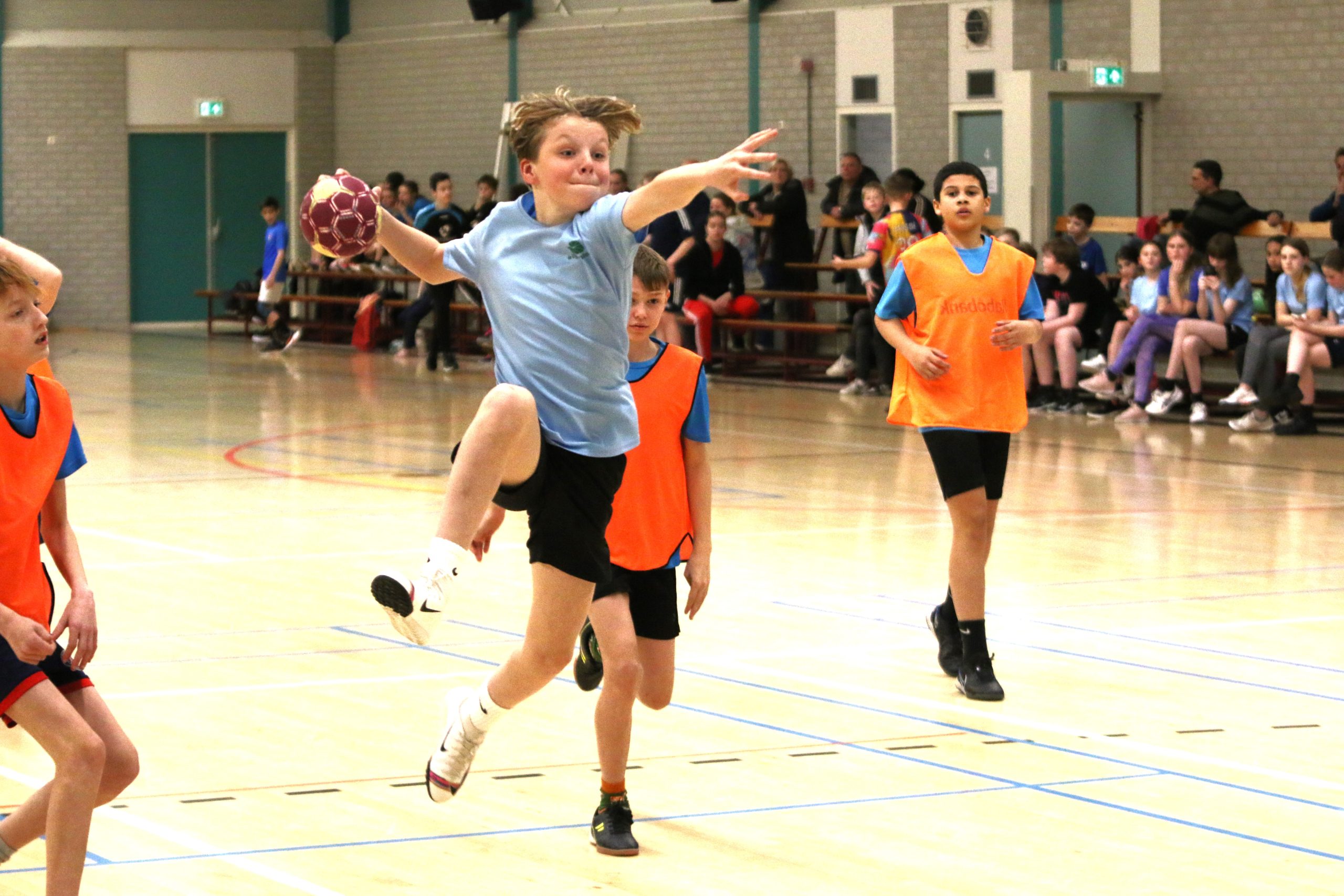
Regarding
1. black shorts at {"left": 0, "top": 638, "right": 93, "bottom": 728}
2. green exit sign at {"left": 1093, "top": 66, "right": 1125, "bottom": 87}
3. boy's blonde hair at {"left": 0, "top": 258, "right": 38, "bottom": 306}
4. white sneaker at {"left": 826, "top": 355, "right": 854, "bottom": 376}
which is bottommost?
black shorts at {"left": 0, "top": 638, "right": 93, "bottom": 728}

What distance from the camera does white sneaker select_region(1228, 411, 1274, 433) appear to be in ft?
47.4

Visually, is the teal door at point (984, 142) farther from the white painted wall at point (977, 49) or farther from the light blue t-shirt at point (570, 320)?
the light blue t-shirt at point (570, 320)

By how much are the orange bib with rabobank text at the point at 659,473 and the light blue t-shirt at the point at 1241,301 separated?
10.5m

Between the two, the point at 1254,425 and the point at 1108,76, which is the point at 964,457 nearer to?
the point at 1254,425

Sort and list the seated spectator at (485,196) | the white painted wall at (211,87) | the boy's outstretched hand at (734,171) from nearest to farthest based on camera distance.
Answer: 1. the boy's outstretched hand at (734,171)
2. the seated spectator at (485,196)
3. the white painted wall at (211,87)

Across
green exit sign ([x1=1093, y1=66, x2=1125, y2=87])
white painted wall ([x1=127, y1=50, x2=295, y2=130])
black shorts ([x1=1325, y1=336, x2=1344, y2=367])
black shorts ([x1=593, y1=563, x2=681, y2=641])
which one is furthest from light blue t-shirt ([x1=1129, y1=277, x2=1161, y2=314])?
white painted wall ([x1=127, y1=50, x2=295, y2=130])

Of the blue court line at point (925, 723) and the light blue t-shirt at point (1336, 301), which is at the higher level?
the light blue t-shirt at point (1336, 301)

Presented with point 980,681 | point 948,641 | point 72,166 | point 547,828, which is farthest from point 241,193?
point 547,828

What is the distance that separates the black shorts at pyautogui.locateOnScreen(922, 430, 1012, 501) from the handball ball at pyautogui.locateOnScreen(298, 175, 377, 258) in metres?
2.33

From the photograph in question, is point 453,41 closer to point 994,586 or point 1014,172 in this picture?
point 1014,172

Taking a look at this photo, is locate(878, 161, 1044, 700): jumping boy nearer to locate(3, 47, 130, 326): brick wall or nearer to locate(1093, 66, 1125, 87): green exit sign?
locate(1093, 66, 1125, 87): green exit sign

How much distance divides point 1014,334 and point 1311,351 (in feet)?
27.7

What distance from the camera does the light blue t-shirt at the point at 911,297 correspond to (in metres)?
6.57

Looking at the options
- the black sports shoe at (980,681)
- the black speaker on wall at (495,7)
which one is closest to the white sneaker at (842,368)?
the black speaker on wall at (495,7)
